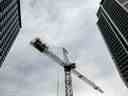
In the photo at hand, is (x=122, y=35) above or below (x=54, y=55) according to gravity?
above

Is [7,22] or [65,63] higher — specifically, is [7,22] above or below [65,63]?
above

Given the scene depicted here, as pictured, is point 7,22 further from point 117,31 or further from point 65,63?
point 117,31

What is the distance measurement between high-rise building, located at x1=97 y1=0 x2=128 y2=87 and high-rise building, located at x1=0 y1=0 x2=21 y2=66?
7146 centimetres

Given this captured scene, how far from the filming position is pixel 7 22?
103 metres

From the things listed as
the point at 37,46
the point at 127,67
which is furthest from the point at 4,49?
the point at 127,67

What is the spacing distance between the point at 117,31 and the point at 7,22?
7869 centimetres

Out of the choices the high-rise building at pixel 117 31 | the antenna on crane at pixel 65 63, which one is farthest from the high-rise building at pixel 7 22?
the high-rise building at pixel 117 31

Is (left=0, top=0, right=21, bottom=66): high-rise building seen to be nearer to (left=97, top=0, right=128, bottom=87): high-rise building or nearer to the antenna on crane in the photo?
A: the antenna on crane

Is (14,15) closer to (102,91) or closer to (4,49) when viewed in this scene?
(4,49)

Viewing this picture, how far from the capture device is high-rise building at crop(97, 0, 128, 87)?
123 meters

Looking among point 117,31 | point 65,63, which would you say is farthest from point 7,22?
point 117,31

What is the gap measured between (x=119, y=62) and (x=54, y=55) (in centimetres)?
6797

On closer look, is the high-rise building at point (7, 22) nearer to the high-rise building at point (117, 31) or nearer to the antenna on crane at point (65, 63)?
the antenna on crane at point (65, 63)

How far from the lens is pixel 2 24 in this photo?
94750 mm
